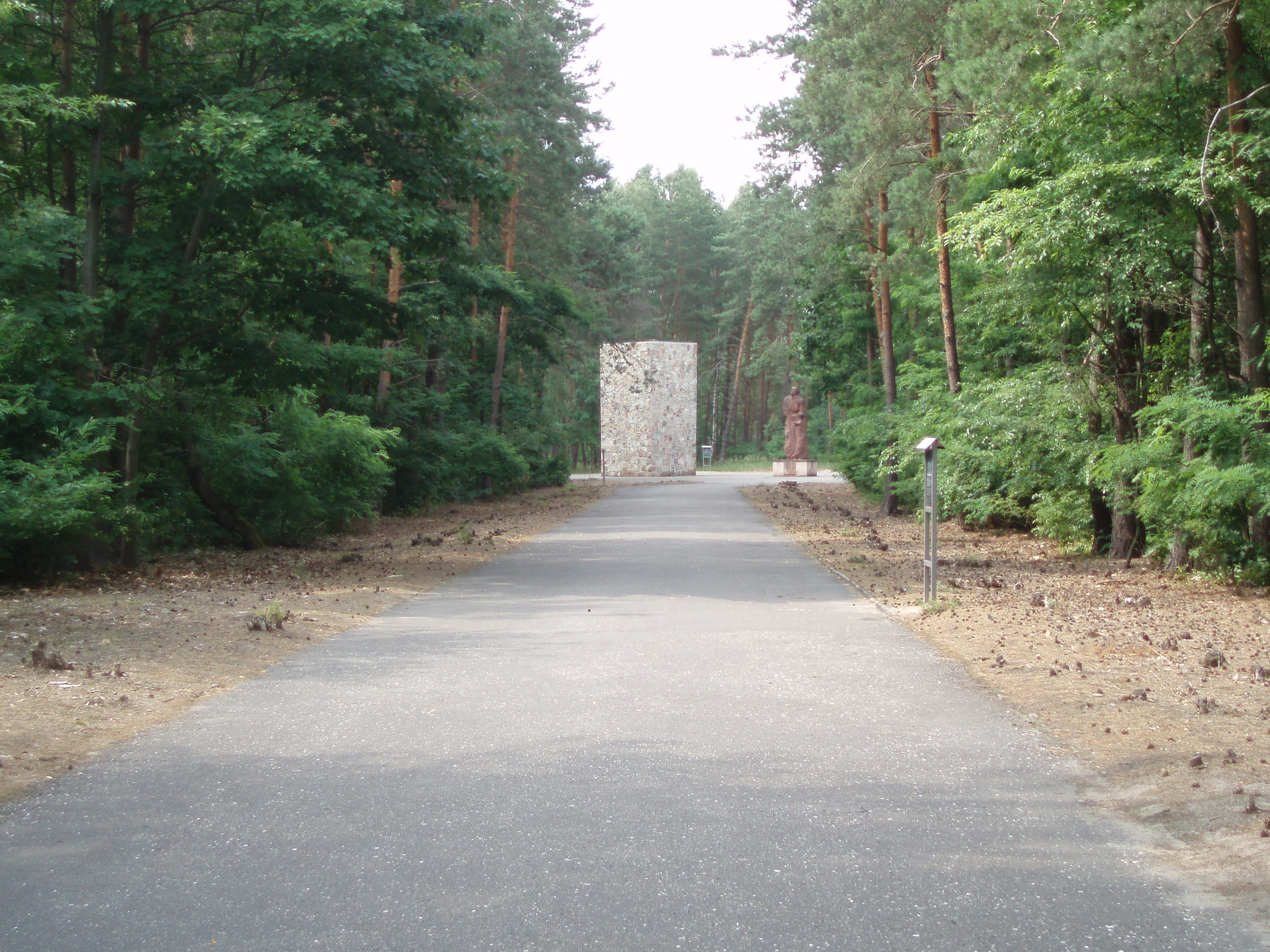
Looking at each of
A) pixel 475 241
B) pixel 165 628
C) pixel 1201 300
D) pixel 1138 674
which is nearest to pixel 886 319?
pixel 475 241

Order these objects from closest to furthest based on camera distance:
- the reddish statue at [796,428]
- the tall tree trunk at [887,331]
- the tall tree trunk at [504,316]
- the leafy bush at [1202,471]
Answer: the leafy bush at [1202,471] → the tall tree trunk at [887,331] → the tall tree trunk at [504,316] → the reddish statue at [796,428]

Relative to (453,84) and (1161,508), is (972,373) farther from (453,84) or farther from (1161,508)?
(453,84)

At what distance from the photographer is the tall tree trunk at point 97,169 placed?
13.5 metres

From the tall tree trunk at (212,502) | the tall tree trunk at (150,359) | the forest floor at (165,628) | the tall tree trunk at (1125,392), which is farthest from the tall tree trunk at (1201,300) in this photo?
the tall tree trunk at (212,502)

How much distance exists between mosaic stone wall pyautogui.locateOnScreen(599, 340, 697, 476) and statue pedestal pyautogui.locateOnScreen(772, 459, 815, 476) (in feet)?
16.2

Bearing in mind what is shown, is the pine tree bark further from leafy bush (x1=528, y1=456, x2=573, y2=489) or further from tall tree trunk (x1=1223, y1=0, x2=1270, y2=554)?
tall tree trunk (x1=1223, y1=0, x2=1270, y2=554)

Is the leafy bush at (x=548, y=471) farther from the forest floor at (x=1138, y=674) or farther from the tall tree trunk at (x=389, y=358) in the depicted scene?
the forest floor at (x=1138, y=674)

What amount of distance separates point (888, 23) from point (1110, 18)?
7582 mm

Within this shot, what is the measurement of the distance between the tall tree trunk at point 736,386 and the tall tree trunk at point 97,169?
188 feet

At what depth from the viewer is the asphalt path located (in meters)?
3.59

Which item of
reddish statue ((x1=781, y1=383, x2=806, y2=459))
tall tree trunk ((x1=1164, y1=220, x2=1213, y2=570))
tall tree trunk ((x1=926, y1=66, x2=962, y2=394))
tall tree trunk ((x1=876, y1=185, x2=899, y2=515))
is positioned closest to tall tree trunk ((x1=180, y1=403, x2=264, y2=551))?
tall tree trunk ((x1=926, y1=66, x2=962, y2=394))

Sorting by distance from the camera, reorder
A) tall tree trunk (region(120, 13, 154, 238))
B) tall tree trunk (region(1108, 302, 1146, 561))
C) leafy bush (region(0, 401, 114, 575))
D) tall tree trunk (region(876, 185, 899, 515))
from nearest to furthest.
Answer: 1. leafy bush (region(0, 401, 114, 575))
2. tall tree trunk (region(120, 13, 154, 238))
3. tall tree trunk (region(1108, 302, 1146, 561))
4. tall tree trunk (region(876, 185, 899, 515))

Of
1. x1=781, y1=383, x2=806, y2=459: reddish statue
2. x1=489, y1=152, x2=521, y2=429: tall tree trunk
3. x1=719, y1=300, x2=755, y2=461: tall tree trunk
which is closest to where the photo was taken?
x1=489, y1=152, x2=521, y2=429: tall tree trunk

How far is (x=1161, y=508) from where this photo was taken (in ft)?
40.2
